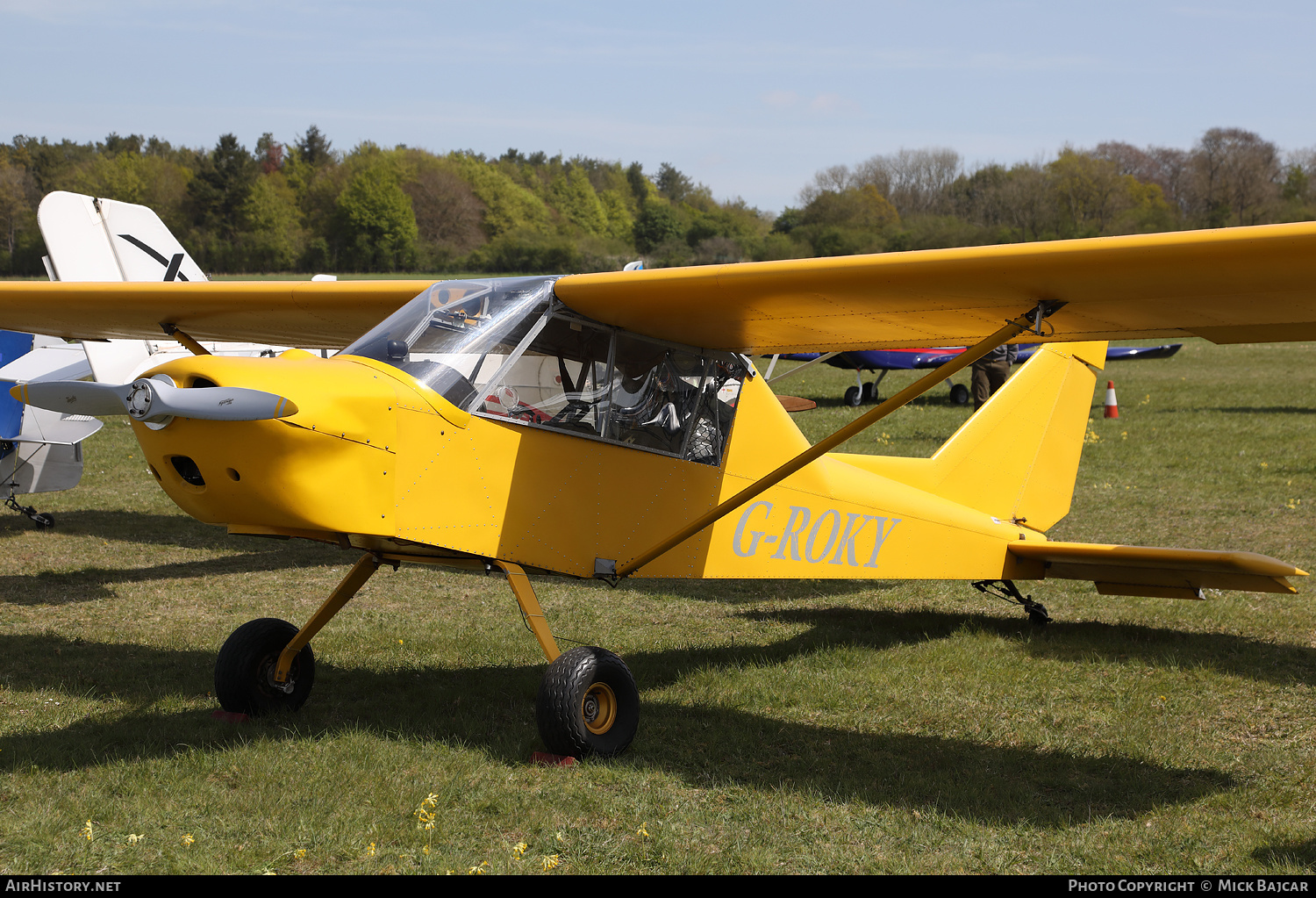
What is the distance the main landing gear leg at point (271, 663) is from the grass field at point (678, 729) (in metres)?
0.14

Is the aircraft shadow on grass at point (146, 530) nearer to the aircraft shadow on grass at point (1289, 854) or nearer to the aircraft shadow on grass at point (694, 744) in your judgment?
the aircraft shadow on grass at point (694, 744)

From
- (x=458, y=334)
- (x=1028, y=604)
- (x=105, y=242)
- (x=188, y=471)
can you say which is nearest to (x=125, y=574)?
(x=188, y=471)

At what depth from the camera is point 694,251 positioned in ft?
175

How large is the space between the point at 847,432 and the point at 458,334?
1954mm

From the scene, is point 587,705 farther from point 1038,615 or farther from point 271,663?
point 1038,615

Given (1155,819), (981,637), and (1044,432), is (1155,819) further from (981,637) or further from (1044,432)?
(1044,432)

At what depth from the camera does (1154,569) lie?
6.09 meters

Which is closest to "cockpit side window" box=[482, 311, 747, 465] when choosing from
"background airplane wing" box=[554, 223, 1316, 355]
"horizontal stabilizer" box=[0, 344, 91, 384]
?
"background airplane wing" box=[554, 223, 1316, 355]

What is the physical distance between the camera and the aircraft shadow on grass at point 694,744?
4.48 meters

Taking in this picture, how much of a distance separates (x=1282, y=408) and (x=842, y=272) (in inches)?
702

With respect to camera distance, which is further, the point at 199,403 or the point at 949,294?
the point at 949,294

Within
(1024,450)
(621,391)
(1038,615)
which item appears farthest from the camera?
(1024,450)

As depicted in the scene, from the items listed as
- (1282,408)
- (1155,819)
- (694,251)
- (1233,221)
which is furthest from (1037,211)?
(1155,819)

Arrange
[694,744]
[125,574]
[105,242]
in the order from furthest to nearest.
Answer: [105,242] < [125,574] < [694,744]
